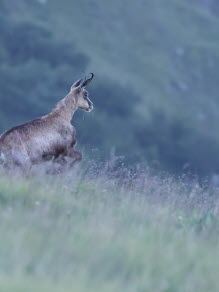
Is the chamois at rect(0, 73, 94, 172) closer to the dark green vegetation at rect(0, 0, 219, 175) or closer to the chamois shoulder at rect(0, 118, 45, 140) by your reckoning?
the chamois shoulder at rect(0, 118, 45, 140)

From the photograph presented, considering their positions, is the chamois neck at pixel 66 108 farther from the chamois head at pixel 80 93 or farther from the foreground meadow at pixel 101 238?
the foreground meadow at pixel 101 238

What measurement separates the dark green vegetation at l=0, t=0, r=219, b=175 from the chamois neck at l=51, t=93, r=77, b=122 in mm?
91496

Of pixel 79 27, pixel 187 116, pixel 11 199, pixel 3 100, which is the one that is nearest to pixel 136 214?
pixel 11 199

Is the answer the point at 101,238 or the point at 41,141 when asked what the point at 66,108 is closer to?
the point at 41,141

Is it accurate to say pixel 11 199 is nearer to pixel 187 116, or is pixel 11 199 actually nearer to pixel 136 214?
pixel 136 214

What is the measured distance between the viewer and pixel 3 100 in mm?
120062

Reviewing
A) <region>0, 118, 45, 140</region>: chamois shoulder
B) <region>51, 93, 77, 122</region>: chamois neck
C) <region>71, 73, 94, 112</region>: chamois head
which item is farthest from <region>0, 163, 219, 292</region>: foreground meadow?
<region>71, 73, 94, 112</region>: chamois head

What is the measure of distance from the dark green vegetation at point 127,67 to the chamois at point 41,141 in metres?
92.7

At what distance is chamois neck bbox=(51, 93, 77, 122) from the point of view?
17562 mm

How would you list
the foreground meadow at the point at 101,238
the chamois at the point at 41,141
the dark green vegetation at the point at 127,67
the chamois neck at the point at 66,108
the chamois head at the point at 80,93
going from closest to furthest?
the foreground meadow at the point at 101,238
the chamois at the point at 41,141
the chamois neck at the point at 66,108
the chamois head at the point at 80,93
the dark green vegetation at the point at 127,67

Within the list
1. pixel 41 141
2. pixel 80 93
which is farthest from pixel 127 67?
pixel 41 141

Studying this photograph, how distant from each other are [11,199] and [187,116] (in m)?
121

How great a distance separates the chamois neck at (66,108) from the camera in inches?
691

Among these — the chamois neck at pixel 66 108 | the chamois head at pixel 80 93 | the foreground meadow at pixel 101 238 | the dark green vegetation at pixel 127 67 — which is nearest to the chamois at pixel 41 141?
the chamois neck at pixel 66 108
